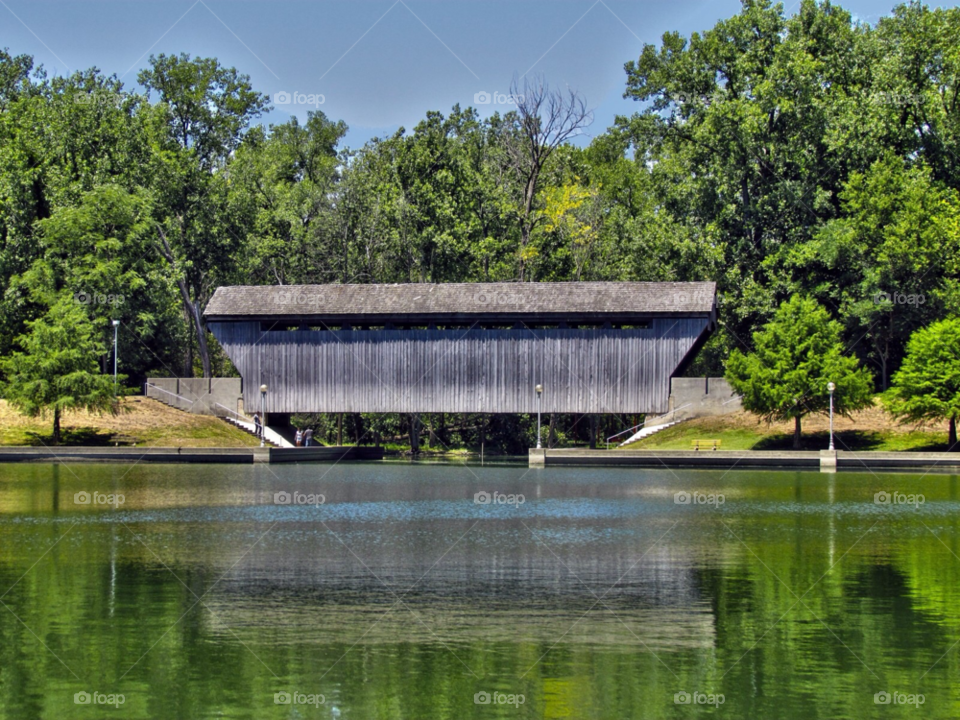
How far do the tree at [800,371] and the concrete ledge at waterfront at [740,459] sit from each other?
8.42 ft

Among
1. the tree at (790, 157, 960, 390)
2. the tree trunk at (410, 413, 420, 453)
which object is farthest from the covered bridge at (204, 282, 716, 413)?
the tree trunk at (410, 413, 420, 453)

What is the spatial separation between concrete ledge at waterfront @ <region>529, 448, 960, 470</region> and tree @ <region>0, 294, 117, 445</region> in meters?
20.1

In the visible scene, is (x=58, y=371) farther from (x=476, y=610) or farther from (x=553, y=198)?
(x=476, y=610)

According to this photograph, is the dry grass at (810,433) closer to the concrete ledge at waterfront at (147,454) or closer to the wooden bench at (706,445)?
the wooden bench at (706,445)

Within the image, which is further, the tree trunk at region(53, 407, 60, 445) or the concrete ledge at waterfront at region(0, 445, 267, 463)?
the tree trunk at region(53, 407, 60, 445)

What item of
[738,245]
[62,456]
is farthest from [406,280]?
[62,456]

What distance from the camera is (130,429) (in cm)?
5734

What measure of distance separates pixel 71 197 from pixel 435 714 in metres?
56.1

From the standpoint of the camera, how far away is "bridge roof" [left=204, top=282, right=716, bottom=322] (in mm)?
55625

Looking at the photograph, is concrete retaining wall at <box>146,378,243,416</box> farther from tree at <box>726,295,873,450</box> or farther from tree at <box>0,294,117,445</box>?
tree at <box>726,295,873,450</box>

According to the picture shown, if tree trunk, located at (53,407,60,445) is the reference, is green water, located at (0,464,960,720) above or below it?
below

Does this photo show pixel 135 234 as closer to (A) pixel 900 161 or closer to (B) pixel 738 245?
(B) pixel 738 245

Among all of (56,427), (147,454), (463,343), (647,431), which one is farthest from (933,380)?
(56,427)

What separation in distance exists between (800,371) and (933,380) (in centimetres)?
526
